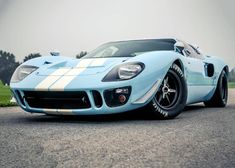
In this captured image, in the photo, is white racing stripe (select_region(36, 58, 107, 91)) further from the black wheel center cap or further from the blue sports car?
the black wheel center cap

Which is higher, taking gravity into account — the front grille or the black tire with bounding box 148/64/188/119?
the front grille

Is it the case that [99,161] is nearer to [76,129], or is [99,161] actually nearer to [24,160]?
[24,160]

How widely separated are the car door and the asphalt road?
135 centimetres

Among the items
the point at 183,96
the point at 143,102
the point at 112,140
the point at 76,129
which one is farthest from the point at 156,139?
the point at 183,96

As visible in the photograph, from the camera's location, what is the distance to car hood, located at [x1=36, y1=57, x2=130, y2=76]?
4438 millimetres

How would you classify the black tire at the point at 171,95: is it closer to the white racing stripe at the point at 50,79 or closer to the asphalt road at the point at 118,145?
the asphalt road at the point at 118,145

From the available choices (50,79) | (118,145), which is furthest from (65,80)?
(118,145)

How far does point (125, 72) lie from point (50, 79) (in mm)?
842

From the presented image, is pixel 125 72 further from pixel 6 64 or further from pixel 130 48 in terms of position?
pixel 6 64

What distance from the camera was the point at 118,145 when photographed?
9.33ft

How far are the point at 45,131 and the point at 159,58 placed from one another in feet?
5.26

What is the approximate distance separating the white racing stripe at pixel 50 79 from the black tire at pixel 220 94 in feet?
10.5

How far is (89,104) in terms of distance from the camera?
4.16 meters

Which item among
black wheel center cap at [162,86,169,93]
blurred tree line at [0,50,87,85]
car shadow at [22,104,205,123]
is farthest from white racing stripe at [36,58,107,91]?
blurred tree line at [0,50,87,85]
